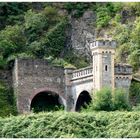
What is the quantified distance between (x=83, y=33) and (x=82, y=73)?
9709mm

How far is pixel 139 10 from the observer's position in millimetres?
47969

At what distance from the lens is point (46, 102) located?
136 feet

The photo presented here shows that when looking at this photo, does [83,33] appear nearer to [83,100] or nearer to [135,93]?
[83,100]

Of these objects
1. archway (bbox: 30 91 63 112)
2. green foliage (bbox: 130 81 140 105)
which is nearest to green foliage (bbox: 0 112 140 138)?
green foliage (bbox: 130 81 140 105)

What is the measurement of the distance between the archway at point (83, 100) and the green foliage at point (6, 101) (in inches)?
137

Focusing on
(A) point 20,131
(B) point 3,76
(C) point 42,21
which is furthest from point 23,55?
(A) point 20,131

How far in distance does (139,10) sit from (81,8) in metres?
4.61

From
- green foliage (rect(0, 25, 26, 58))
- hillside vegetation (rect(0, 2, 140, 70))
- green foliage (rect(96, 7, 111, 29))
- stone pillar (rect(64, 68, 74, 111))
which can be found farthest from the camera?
green foliage (rect(96, 7, 111, 29))

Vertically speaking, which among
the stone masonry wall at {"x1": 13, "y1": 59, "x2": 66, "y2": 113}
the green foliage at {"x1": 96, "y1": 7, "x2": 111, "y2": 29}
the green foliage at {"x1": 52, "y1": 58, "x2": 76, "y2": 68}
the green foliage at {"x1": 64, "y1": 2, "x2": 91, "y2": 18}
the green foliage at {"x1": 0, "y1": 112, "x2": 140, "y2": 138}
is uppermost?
the green foliage at {"x1": 64, "y1": 2, "x2": 91, "y2": 18}

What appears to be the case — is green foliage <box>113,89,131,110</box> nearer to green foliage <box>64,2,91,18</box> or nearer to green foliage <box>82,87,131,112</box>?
green foliage <box>82,87,131,112</box>

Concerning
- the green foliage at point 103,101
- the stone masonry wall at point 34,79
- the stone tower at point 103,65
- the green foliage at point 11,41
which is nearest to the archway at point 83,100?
the stone masonry wall at point 34,79

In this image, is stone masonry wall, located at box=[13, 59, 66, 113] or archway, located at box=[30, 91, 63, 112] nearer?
stone masonry wall, located at box=[13, 59, 66, 113]

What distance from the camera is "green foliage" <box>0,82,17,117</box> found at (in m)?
38.6

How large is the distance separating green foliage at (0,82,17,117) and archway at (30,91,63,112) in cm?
119
